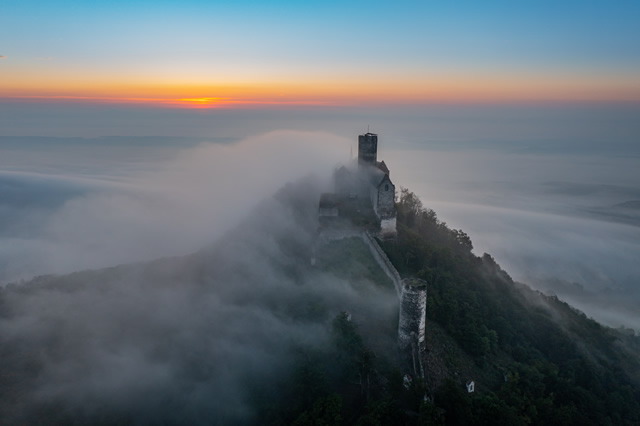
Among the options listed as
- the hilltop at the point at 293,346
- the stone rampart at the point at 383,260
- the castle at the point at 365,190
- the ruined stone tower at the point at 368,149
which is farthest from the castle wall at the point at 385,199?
the ruined stone tower at the point at 368,149

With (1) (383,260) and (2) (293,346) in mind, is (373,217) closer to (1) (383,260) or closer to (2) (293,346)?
(1) (383,260)

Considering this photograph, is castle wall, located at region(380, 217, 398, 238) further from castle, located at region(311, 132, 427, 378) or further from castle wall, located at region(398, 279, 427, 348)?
castle wall, located at region(398, 279, 427, 348)

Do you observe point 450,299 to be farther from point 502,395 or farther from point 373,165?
point 373,165

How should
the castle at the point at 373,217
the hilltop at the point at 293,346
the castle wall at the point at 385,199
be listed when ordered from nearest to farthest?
the hilltop at the point at 293,346 → the castle at the point at 373,217 → the castle wall at the point at 385,199

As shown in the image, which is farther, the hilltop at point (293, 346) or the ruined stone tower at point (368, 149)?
the ruined stone tower at point (368, 149)

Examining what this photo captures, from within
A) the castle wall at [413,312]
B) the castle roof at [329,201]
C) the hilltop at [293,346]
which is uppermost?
the castle roof at [329,201]

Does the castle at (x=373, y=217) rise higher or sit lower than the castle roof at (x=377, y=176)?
lower

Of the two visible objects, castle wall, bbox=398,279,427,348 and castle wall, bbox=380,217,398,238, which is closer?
castle wall, bbox=398,279,427,348

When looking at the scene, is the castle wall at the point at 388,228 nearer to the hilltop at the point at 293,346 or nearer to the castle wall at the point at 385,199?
the castle wall at the point at 385,199

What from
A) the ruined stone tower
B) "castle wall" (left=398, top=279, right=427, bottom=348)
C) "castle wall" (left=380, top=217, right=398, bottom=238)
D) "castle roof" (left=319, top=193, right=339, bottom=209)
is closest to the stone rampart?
"castle wall" (left=380, top=217, right=398, bottom=238)
